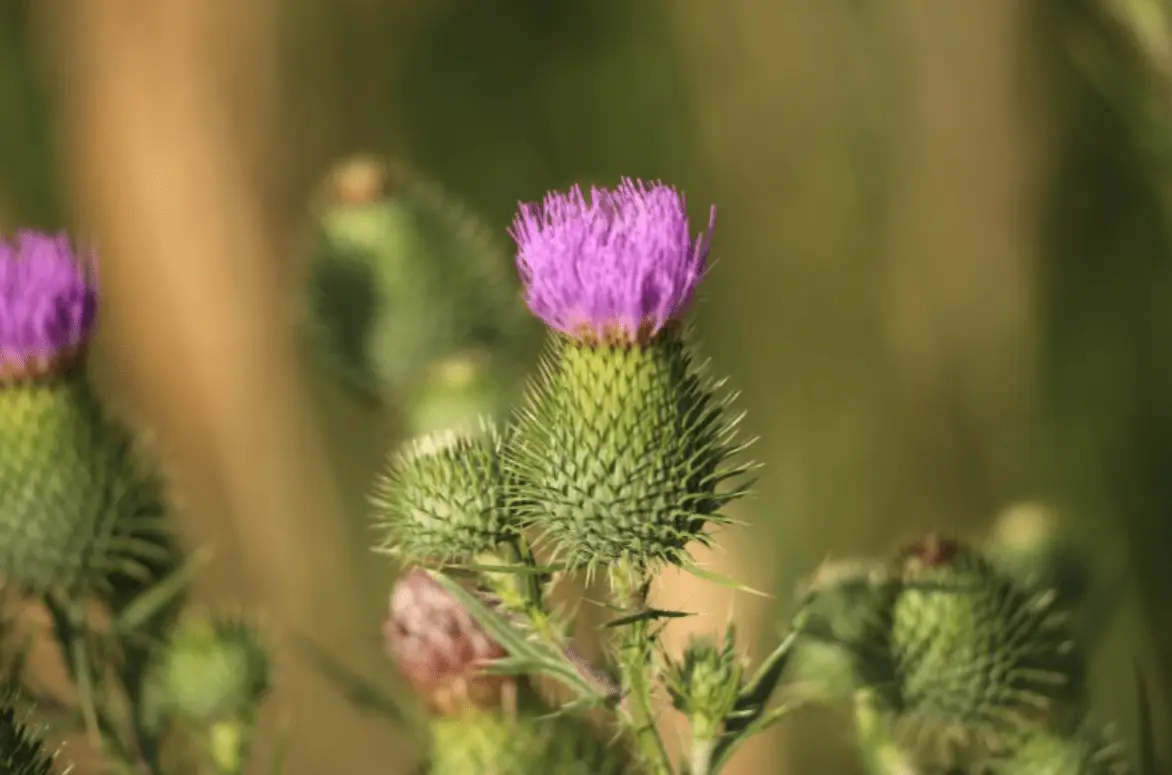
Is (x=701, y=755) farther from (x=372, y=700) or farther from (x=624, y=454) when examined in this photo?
(x=372, y=700)

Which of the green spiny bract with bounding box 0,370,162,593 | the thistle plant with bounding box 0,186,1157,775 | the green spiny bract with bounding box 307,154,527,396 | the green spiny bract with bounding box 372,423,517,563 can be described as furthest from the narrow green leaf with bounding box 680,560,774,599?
the green spiny bract with bounding box 307,154,527,396

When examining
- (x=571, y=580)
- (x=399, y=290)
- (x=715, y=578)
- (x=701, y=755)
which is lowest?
(x=701, y=755)

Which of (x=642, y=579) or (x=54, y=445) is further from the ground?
(x=54, y=445)

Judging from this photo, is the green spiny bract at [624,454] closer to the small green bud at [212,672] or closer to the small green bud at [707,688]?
the small green bud at [707,688]

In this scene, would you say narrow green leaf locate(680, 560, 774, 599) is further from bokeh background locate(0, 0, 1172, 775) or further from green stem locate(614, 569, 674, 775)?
bokeh background locate(0, 0, 1172, 775)

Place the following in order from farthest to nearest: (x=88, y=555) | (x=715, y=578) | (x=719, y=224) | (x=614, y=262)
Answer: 1. (x=719, y=224)
2. (x=88, y=555)
3. (x=614, y=262)
4. (x=715, y=578)

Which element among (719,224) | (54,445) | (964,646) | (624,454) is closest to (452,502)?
(624,454)
